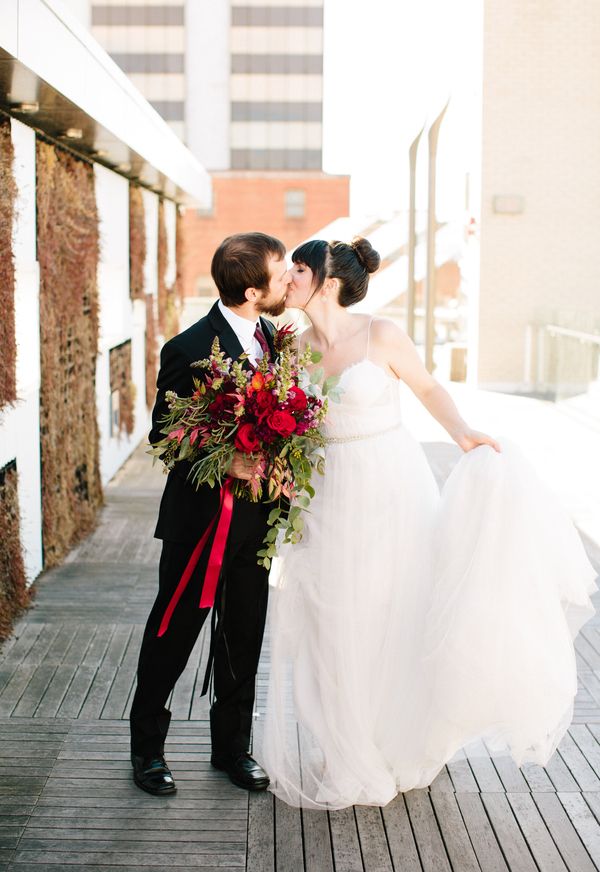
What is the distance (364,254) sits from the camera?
3.31m

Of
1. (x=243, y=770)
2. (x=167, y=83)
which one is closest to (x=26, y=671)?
(x=243, y=770)

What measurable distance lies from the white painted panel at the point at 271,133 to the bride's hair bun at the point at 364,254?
49.9m

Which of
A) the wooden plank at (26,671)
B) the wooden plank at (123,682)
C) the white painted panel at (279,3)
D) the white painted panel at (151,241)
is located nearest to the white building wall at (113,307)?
the white painted panel at (151,241)

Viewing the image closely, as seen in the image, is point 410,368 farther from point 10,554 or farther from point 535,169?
point 535,169

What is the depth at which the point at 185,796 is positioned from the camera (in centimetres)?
326

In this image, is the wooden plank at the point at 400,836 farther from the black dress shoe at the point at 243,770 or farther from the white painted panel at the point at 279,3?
the white painted panel at the point at 279,3

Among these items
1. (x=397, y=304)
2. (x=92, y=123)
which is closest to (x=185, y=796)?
(x=92, y=123)

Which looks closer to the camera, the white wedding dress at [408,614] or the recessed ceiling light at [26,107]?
the white wedding dress at [408,614]

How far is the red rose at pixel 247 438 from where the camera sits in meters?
2.88

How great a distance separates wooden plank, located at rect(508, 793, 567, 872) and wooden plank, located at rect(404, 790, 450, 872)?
0.84ft

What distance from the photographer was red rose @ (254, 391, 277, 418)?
9.38ft

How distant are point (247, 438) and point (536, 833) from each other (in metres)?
1.43

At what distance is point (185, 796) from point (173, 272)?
37.0ft

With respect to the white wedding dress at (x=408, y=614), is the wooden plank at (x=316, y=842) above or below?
below
